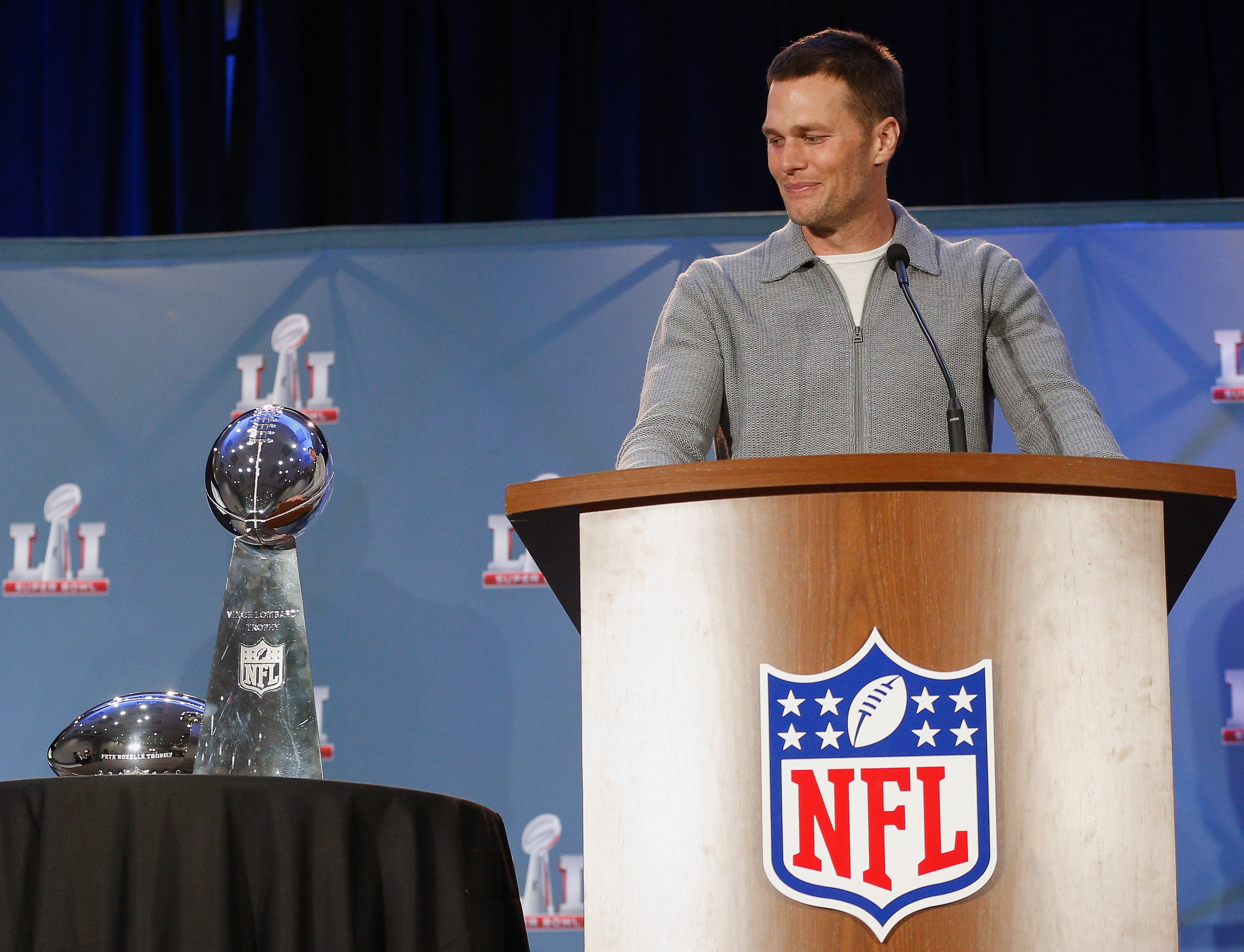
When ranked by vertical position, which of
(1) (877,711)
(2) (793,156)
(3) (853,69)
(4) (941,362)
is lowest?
(1) (877,711)

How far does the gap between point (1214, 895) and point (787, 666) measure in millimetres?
2263

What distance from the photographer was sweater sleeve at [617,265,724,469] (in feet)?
5.57

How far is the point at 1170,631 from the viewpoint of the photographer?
3107 millimetres

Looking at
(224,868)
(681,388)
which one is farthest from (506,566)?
(224,868)

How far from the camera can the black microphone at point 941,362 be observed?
1.65 metres

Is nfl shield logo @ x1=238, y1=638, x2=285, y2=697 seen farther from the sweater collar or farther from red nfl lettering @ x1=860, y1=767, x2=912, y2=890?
the sweater collar

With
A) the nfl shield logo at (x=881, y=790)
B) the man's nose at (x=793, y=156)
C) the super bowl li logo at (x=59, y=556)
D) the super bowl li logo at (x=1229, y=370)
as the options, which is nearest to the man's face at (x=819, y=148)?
the man's nose at (x=793, y=156)

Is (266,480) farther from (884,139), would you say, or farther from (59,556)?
(59,556)

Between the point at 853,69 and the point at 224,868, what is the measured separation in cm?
145

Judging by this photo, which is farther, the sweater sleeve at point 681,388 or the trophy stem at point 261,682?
the sweater sleeve at point 681,388

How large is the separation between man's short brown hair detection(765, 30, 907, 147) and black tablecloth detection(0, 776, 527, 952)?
1.24 meters

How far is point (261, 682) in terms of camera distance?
1594 millimetres

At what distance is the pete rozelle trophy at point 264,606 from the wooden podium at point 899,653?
0.53 meters

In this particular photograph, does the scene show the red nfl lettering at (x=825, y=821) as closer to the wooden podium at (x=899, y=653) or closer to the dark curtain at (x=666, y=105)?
the wooden podium at (x=899, y=653)
